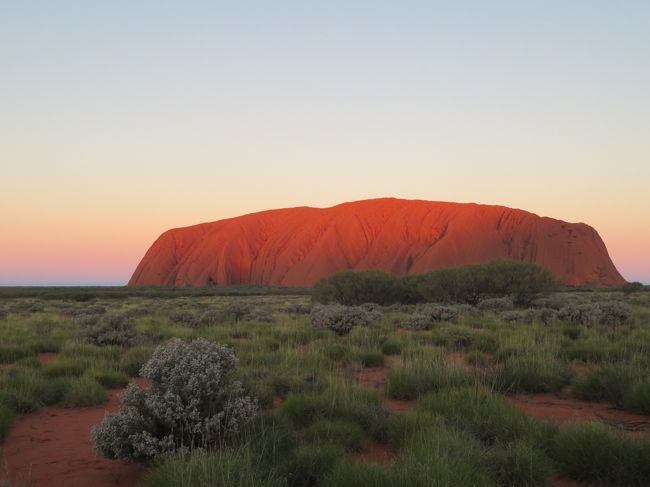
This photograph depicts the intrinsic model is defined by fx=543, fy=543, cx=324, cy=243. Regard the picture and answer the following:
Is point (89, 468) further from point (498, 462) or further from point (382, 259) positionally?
point (382, 259)

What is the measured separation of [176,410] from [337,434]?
140 cm

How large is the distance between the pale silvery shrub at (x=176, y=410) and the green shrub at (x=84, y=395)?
2.18 meters

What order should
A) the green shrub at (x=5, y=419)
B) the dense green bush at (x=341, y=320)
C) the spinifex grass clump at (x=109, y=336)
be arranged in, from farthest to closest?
1. the dense green bush at (x=341, y=320)
2. the spinifex grass clump at (x=109, y=336)
3. the green shrub at (x=5, y=419)

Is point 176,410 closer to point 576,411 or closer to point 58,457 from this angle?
point 58,457

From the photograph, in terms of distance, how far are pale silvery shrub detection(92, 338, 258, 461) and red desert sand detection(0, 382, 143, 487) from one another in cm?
19

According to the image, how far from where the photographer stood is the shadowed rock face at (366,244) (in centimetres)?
6856

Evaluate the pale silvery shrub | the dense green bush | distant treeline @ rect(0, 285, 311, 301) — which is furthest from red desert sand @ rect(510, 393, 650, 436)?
distant treeline @ rect(0, 285, 311, 301)

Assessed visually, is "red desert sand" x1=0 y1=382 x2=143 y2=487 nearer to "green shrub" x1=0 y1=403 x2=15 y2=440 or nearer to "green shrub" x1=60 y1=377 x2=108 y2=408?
"green shrub" x1=0 y1=403 x2=15 y2=440

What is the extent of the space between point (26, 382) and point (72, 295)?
41.1 m

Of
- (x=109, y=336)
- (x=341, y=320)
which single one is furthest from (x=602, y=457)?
(x=109, y=336)

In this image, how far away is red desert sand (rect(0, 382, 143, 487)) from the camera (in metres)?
4.20

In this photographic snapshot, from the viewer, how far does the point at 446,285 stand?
25484mm

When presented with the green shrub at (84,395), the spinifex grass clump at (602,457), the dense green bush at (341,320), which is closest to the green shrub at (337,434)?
the spinifex grass clump at (602,457)

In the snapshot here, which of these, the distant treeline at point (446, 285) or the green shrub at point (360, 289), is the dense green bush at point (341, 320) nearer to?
the distant treeline at point (446, 285)
